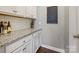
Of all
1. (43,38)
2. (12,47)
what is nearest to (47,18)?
(43,38)

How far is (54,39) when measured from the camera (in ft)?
11.2

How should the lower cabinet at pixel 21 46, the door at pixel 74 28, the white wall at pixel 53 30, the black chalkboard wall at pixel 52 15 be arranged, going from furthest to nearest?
the black chalkboard wall at pixel 52 15 → the white wall at pixel 53 30 → the door at pixel 74 28 → the lower cabinet at pixel 21 46

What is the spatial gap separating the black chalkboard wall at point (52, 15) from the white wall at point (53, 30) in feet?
0.33

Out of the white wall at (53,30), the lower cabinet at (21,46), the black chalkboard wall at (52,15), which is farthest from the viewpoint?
the black chalkboard wall at (52,15)

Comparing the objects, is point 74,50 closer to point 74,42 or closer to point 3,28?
point 74,42

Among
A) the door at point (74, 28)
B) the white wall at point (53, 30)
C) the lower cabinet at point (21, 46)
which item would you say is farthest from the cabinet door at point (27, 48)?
the white wall at point (53, 30)

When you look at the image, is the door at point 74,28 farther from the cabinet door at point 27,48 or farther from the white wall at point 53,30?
the white wall at point 53,30

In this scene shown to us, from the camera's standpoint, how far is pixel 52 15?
334cm

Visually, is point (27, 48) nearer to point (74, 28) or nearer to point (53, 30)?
point (74, 28)

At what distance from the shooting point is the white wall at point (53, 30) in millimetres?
3172

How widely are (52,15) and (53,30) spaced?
449 millimetres

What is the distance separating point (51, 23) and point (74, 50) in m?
1.79
